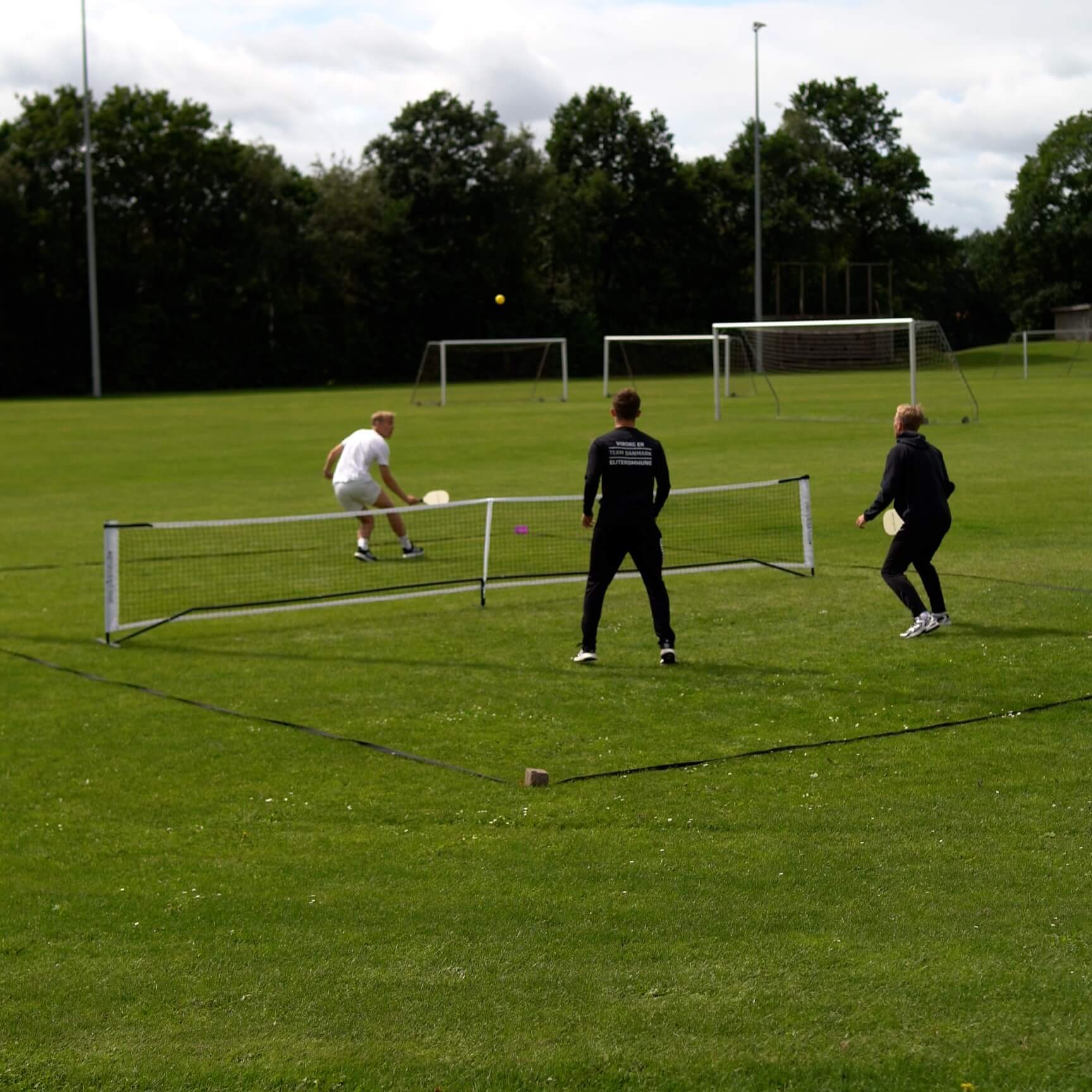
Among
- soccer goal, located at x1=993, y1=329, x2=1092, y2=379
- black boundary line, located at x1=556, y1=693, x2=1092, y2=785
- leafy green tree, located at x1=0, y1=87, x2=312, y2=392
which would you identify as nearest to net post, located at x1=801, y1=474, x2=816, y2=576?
black boundary line, located at x1=556, y1=693, x2=1092, y2=785

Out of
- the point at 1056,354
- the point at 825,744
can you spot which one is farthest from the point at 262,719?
the point at 1056,354

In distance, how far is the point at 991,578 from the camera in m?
14.7

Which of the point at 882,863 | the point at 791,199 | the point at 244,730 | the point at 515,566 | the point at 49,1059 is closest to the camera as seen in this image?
the point at 49,1059

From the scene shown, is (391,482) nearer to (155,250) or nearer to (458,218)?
(155,250)

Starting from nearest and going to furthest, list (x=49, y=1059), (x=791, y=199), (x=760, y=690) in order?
(x=49, y=1059) → (x=760, y=690) → (x=791, y=199)

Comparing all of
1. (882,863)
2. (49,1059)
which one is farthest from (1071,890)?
(49,1059)

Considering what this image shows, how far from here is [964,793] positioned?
784cm

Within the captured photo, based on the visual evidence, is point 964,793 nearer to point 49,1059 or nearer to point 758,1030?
point 758,1030

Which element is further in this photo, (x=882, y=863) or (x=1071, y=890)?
(x=882, y=863)

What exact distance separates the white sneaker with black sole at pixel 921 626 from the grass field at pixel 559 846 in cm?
8

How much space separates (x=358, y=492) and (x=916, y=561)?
718cm

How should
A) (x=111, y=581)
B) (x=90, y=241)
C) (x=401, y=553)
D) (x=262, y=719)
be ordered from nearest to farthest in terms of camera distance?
1. (x=262, y=719)
2. (x=111, y=581)
3. (x=401, y=553)
4. (x=90, y=241)

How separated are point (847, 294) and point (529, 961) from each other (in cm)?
8902

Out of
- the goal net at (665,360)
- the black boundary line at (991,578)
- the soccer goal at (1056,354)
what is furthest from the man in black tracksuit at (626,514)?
the soccer goal at (1056,354)
